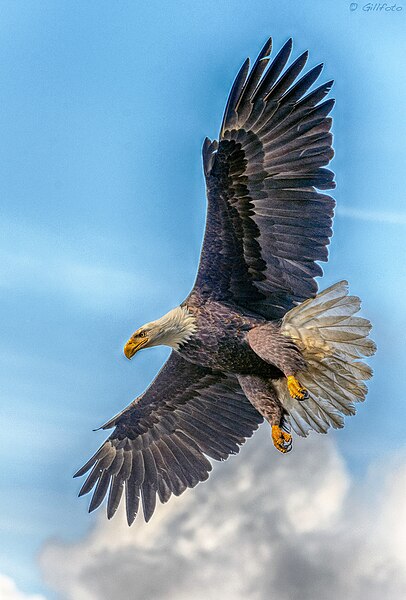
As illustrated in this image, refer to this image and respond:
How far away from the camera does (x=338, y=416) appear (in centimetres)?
980

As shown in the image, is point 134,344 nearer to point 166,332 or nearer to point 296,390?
point 166,332

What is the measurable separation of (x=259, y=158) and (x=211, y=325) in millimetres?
1426

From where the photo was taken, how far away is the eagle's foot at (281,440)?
949cm

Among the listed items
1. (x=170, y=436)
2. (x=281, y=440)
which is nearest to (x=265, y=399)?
(x=281, y=440)

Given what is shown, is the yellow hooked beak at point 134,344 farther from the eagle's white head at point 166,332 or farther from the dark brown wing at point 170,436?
the dark brown wing at point 170,436

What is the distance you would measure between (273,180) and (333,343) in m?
1.36

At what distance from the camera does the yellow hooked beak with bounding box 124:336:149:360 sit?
32.3ft

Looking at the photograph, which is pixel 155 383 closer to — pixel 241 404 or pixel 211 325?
pixel 241 404

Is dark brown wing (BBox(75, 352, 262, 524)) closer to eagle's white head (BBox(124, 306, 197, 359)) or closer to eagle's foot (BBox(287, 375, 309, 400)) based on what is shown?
eagle's white head (BBox(124, 306, 197, 359))

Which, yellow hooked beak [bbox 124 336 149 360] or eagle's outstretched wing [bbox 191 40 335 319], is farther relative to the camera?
yellow hooked beak [bbox 124 336 149 360]

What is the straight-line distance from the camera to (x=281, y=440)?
9.54 metres

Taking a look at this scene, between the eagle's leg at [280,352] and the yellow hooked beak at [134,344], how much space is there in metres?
0.97

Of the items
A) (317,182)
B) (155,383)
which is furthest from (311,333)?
(155,383)

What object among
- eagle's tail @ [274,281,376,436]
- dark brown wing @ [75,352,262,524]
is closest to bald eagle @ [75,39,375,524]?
eagle's tail @ [274,281,376,436]
